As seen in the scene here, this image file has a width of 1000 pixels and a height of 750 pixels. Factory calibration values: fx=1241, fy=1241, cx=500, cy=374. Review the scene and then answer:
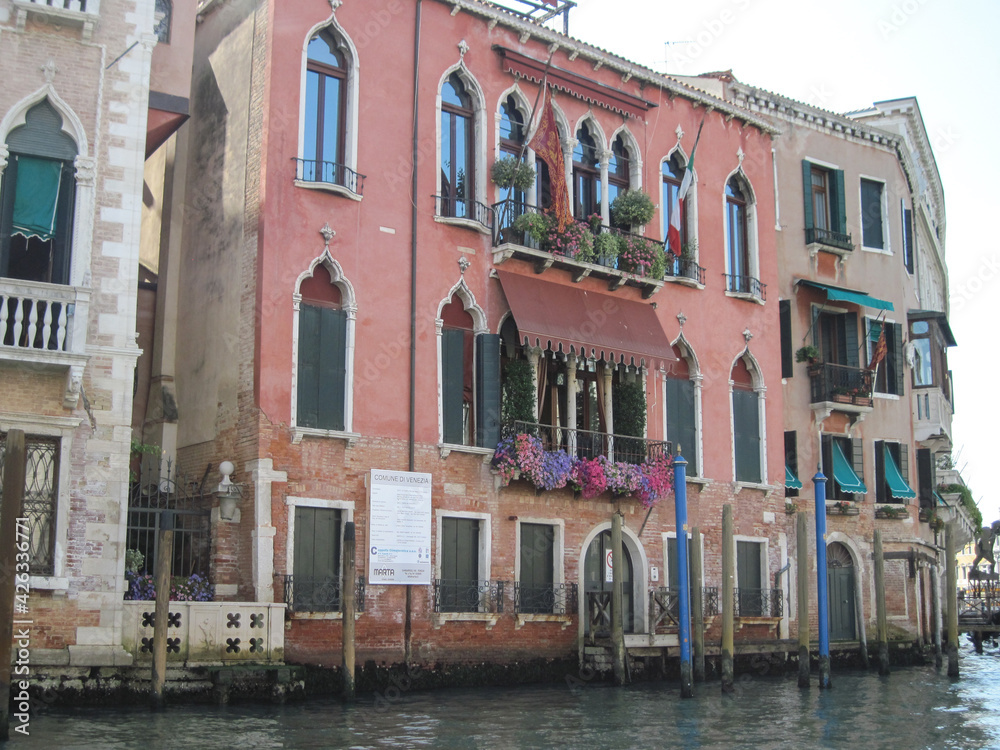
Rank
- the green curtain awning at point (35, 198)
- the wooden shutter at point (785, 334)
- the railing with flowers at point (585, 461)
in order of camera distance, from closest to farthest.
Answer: the green curtain awning at point (35, 198)
the railing with flowers at point (585, 461)
the wooden shutter at point (785, 334)

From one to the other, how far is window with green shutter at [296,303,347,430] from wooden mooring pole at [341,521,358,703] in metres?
2.64

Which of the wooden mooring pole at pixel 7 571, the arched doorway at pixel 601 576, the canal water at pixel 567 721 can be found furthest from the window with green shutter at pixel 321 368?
the wooden mooring pole at pixel 7 571

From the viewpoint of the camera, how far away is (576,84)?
2062 centimetres

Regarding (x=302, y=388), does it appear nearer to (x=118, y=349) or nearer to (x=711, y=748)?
(x=118, y=349)

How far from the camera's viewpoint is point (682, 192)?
21062 millimetres

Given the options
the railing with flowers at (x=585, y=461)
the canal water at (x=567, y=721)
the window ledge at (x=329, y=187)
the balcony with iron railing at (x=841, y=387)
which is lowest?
the canal water at (x=567, y=721)

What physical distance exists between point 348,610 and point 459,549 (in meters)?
3.91

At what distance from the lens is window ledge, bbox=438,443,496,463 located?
1805 centimetres

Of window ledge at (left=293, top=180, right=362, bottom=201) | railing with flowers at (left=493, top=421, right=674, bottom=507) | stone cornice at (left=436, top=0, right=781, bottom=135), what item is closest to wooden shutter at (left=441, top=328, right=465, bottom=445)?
railing with flowers at (left=493, top=421, right=674, bottom=507)

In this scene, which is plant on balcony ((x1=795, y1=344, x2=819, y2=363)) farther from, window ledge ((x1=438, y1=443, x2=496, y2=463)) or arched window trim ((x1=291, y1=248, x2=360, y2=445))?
arched window trim ((x1=291, y1=248, x2=360, y2=445))

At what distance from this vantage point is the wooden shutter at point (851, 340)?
2558cm

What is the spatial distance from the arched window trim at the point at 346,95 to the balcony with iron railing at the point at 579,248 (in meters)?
2.50

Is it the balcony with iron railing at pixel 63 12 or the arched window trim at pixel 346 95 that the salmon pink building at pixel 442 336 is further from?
the balcony with iron railing at pixel 63 12

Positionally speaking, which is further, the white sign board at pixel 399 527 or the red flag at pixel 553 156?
the red flag at pixel 553 156
